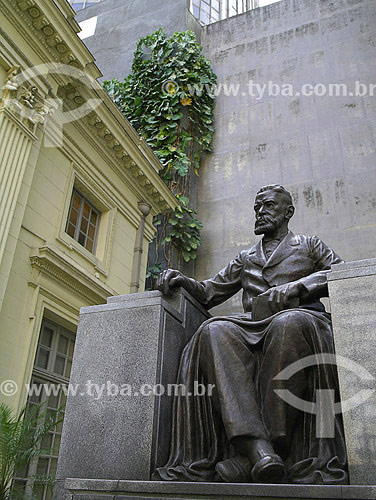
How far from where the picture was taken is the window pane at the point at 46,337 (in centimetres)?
894

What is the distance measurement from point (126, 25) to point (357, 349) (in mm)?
16016

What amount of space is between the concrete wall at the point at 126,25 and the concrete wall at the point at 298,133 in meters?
1.85

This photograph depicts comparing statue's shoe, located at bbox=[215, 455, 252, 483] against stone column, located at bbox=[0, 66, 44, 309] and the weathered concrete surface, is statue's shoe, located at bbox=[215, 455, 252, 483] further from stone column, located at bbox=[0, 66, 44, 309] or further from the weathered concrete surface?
stone column, located at bbox=[0, 66, 44, 309]

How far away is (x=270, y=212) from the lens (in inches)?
172

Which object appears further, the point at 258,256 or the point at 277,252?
the point at 258,256

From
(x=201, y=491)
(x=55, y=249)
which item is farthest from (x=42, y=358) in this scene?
(x=201, y=491)

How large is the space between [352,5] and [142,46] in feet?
19.9

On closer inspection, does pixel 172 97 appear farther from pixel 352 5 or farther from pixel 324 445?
pixel 324 445

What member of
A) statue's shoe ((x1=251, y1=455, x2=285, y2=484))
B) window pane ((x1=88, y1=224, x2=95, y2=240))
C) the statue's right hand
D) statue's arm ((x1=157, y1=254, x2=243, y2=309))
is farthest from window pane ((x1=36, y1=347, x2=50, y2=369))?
statue's shoe ((x1=251, y1=455, x2=285, y2=484))

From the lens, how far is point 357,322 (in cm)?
299

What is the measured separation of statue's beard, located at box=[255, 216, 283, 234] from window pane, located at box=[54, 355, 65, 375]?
20.0 feet

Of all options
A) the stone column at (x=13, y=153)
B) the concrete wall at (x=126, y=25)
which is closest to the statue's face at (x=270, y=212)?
the stone column at (x=13, y=153)

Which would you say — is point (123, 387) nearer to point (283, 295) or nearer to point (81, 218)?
point (283, 295)

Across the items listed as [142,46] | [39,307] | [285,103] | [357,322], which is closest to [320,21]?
[285,103]
